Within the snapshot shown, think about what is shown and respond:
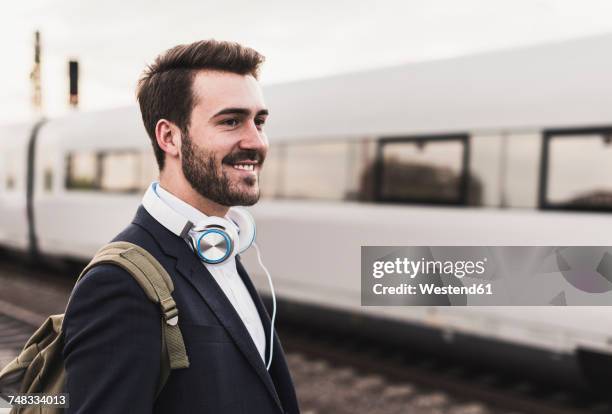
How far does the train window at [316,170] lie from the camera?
7.37 m

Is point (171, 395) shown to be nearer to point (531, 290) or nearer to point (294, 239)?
point (531, 290)

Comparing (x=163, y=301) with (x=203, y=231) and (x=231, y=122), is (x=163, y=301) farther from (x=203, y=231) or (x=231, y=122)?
(x=231, y=122)

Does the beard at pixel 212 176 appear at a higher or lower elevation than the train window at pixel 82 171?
higher

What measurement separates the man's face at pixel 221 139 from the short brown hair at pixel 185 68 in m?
0.02

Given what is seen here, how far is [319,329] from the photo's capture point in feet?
27.5

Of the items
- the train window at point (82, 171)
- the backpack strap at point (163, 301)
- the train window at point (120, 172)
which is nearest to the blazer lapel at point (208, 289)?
the backpack strap at point (163, 301)

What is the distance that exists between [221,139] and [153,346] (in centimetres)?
49

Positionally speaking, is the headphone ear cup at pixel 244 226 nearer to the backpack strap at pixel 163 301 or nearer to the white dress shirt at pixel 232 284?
the white dress shirt at pixel 232 284

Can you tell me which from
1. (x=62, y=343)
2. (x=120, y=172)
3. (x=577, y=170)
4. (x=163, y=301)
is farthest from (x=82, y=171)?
(x=163, y=301)

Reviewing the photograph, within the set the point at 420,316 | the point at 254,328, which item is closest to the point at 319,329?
the point at 420,316

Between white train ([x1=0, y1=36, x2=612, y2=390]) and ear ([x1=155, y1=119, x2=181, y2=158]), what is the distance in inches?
188

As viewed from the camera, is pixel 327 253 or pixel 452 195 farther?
pixel 327 253

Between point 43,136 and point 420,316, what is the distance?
387 inches

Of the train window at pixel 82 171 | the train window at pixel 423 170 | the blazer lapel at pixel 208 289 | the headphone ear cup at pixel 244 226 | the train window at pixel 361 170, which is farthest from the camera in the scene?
the train window at pixel 82 171
